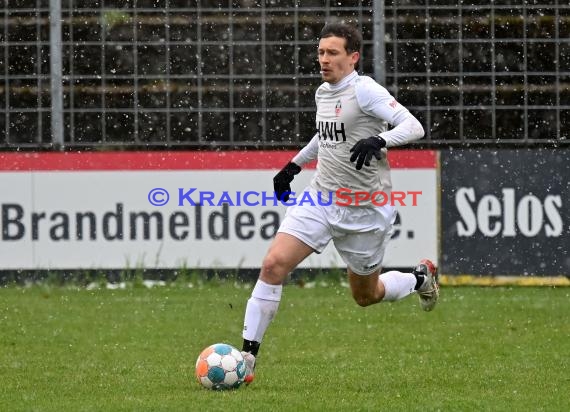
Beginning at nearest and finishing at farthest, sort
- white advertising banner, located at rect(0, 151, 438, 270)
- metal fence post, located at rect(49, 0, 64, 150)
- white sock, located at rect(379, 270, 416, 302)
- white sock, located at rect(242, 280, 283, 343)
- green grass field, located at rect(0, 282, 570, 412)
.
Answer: green grass field, located at rect(0, 282, 570, 412), white sock, located at rect(242, 280, 283, 343), white sock, located at rect(379, 270, 416, 302), metal fence post, located at rect(49, 0, 64, 150), white advertising banner, located at rect(0, 151, 438, 270)

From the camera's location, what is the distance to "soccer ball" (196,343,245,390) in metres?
7.07

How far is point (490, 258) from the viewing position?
12797mm

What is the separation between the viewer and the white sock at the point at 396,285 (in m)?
8.37

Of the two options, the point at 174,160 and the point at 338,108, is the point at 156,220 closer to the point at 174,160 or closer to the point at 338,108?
the point at 174,160

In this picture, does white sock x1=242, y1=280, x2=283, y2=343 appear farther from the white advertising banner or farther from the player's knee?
the white advertising banner

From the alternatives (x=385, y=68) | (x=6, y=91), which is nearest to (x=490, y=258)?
(x=385, y=68)

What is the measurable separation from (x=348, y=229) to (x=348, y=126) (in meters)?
0.55

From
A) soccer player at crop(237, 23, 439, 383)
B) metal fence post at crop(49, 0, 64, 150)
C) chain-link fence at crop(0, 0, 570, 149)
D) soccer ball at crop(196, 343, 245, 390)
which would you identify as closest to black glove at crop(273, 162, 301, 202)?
soccer player at crop(237, 23, 439, 383)

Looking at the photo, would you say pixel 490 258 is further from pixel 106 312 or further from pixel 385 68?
pixel 106 312

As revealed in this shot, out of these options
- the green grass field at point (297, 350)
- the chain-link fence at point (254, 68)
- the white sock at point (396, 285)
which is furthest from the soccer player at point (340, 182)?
the chain-link fence at point (254, 68)

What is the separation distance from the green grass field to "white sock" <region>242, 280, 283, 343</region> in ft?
0.91

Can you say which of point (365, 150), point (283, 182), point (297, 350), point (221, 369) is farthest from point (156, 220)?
point (365, 150)

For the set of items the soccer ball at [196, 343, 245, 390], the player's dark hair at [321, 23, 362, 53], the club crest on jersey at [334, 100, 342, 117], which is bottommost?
the soccer ball at [196, 343, 245, 390]

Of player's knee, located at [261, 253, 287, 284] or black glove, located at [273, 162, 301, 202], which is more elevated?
black glove, located at [273, 162, 301, 202]
